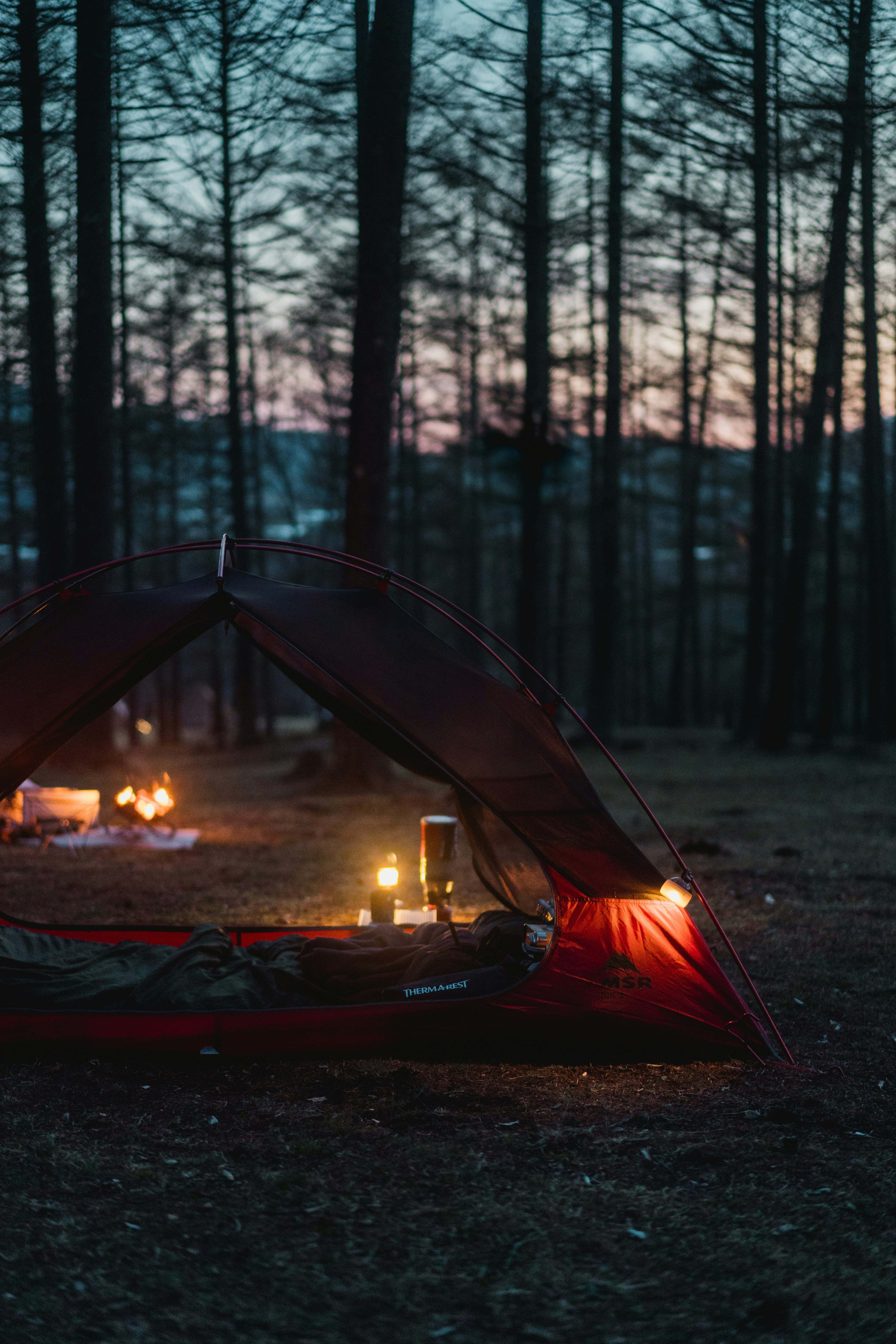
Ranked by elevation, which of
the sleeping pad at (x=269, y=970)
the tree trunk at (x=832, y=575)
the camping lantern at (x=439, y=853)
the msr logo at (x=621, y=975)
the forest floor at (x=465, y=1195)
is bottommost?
the forest floor at (x=465, y=1195)

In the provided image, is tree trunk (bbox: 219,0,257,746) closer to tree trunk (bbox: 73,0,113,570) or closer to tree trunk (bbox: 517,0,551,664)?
tree trunk (bbox: 73,0,113,570)

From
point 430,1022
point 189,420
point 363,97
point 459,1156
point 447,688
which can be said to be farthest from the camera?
point 189,420

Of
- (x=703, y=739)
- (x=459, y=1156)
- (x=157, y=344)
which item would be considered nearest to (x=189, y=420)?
(x=157, y=344)

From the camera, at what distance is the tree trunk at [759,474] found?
15.4 m

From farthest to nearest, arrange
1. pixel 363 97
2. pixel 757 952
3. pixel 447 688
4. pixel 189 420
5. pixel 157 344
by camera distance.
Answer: pixel 189 420
pixel 157 344
pixel 363 97
pixel 757 952
pixel 447 688

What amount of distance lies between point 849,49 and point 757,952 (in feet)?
18.4

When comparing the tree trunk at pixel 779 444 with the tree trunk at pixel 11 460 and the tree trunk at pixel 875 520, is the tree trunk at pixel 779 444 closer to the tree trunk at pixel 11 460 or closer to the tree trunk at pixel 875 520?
the tree trunk at pixel 875 520

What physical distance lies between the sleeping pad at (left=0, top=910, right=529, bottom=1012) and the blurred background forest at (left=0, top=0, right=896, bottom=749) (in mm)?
5857

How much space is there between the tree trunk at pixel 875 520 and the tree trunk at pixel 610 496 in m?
3.86

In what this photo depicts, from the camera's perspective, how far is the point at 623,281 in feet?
63.7

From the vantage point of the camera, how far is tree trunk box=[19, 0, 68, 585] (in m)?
11.4

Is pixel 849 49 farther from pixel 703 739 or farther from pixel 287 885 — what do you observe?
pixel 703 739

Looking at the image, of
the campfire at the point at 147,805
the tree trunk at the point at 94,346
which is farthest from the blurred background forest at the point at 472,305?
the campfire at the point at 147,805

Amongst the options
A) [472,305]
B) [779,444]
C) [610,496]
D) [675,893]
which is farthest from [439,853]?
[472,305]
